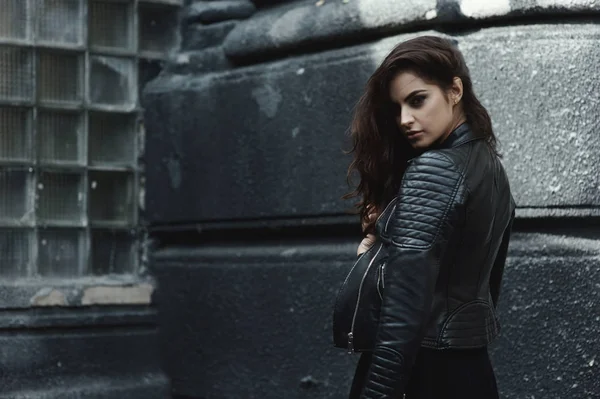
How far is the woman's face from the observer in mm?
2695

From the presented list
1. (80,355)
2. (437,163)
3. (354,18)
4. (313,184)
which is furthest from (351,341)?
(80,355)

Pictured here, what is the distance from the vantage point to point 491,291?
3.04 meters

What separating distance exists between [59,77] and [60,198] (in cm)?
49

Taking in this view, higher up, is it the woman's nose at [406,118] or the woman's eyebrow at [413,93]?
the woman's eyebrow at [413,93]

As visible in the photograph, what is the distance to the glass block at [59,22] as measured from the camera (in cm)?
453

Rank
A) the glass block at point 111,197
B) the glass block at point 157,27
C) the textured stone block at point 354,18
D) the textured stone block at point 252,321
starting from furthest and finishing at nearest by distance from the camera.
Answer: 1. the glass block at point 157,27
2. the glass block at point 111,197
3. the textured stone block at point 252,321
4. the textured stone block at point 354,18

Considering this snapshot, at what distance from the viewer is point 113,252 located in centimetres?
472

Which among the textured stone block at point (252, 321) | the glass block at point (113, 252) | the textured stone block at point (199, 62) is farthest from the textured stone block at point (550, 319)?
the glass block at point (113, 252)

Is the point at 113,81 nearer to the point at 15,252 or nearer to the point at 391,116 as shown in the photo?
the point at 15,252

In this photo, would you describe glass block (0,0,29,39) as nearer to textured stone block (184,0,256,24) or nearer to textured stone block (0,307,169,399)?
textured stone block (184,0,256,24)

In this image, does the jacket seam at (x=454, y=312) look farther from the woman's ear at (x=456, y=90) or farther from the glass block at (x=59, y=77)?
the glass block at (x=59, y=77)

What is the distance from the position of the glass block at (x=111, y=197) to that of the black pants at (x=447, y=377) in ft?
7.71

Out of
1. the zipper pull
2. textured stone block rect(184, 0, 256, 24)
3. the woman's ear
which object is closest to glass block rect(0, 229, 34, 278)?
textured stone block rect(184, 0, 256, 24)

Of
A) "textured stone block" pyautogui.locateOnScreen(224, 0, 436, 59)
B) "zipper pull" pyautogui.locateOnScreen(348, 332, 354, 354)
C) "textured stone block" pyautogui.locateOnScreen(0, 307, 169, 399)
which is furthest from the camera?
"textured stone block" pyautogui.locateOnScreen(0, 307, 169, 399)
